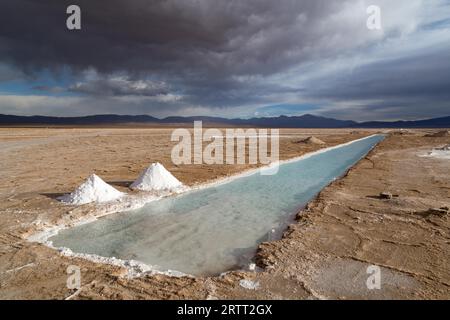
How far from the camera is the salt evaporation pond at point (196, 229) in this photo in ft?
18.3

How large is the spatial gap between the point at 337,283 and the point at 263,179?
8.72 metres

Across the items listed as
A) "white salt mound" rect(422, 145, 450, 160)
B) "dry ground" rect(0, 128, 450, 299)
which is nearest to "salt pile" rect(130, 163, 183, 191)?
"dry ground" rect(0, 128, 450, 299)

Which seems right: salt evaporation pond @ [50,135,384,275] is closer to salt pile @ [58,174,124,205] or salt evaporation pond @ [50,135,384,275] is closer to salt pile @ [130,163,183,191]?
salt pile @ [130,163,183,191]

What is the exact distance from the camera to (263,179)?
13.1 m

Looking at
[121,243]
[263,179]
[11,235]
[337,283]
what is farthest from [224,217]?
[263,179]

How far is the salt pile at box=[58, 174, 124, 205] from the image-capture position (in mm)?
8523

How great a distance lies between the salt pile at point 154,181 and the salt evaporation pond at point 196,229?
2.64 feet

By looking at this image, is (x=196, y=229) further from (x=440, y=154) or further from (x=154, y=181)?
(x=440, y=154)

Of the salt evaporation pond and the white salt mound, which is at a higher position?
the white salt mound

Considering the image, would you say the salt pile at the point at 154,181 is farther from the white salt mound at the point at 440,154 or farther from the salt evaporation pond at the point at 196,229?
the white salt mound at the point at 440,154

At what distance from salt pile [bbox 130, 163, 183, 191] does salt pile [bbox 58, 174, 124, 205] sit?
49.3 inches
